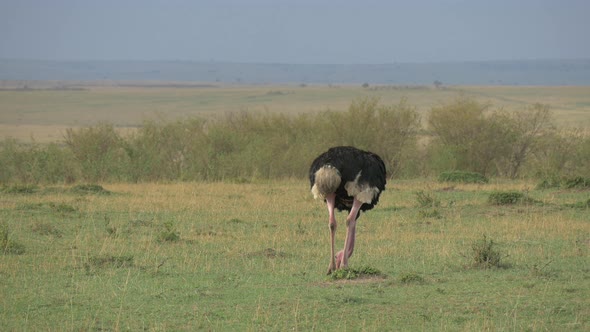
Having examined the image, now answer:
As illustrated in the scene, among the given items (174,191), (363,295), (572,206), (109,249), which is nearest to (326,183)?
(363,295)

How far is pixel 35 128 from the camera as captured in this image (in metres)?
79.6

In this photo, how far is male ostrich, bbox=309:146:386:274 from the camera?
33.6 feet

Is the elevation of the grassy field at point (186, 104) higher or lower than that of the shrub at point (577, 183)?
lower

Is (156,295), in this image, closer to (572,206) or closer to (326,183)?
(326,183)

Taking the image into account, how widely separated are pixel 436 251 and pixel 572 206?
6.77 m

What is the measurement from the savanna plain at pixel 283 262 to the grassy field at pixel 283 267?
0.03 metres

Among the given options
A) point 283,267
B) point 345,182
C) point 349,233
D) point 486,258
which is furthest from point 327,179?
point 486,258

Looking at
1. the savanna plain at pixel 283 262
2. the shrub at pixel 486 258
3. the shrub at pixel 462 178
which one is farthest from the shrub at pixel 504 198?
the shrub at pixel 486 258

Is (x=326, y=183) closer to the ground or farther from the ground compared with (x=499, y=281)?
farther from the ground

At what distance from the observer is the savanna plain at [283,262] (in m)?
8.62

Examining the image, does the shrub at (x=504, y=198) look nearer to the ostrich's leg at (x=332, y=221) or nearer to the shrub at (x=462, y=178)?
the shrub at (x=462, y=178)

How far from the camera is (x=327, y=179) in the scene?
1018 centimetres

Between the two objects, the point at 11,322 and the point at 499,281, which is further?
the point at 499,281

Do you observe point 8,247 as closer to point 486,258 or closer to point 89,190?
point 486,258
